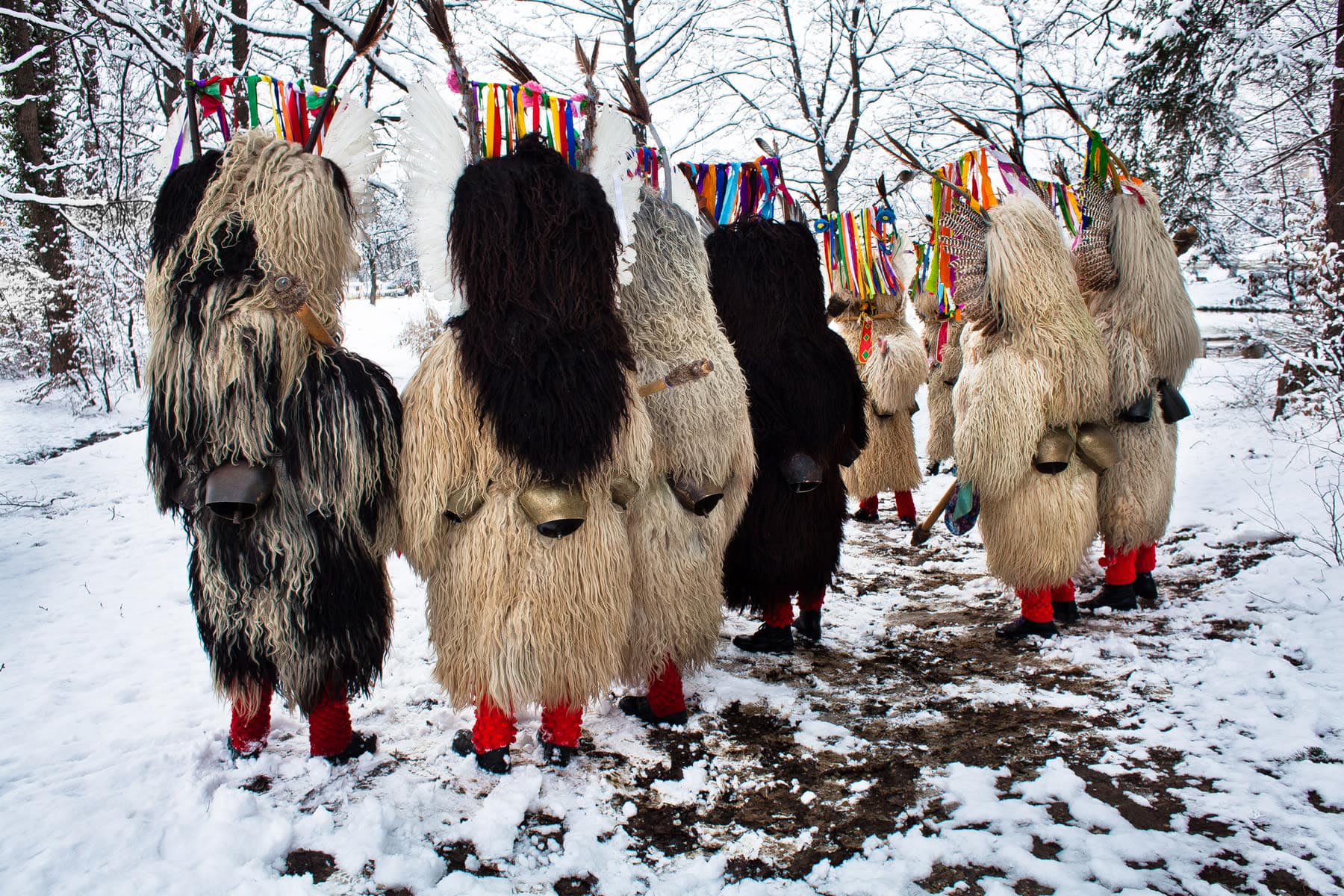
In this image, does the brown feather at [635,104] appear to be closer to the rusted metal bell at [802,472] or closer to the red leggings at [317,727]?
the rusted metal bell at [802,472]

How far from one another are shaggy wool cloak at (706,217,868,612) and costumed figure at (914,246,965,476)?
11.0ft

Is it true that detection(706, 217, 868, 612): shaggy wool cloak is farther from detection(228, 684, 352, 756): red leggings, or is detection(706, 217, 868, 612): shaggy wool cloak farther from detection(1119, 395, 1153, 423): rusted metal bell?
detection(228, 684, 352, 756): red leggings

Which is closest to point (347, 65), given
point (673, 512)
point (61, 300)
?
point (673, 512)

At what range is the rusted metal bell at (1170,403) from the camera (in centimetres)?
380

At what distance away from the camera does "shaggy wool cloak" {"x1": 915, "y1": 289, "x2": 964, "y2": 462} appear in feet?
21.7

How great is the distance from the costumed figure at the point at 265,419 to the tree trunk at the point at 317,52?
4.28 m

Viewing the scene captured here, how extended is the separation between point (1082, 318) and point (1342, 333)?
325cm

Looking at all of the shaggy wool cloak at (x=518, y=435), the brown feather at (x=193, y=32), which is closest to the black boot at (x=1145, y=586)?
the shaggy wool cloak at (x=518, y=435)

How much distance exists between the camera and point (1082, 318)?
3.59 m

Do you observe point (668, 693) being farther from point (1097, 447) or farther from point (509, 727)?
point (1097, 447)

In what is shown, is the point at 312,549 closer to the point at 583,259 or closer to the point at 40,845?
the point at 40,845

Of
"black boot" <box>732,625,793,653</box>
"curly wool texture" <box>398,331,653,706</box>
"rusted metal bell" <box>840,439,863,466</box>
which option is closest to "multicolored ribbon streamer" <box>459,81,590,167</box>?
"curly wool texture" <box>398,331,653,706</box>

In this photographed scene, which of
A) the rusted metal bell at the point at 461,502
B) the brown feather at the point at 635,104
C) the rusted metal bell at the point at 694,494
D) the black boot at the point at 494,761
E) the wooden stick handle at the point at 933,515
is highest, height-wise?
the brown feather at the point at 635,104

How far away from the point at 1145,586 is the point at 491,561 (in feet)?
11.2
